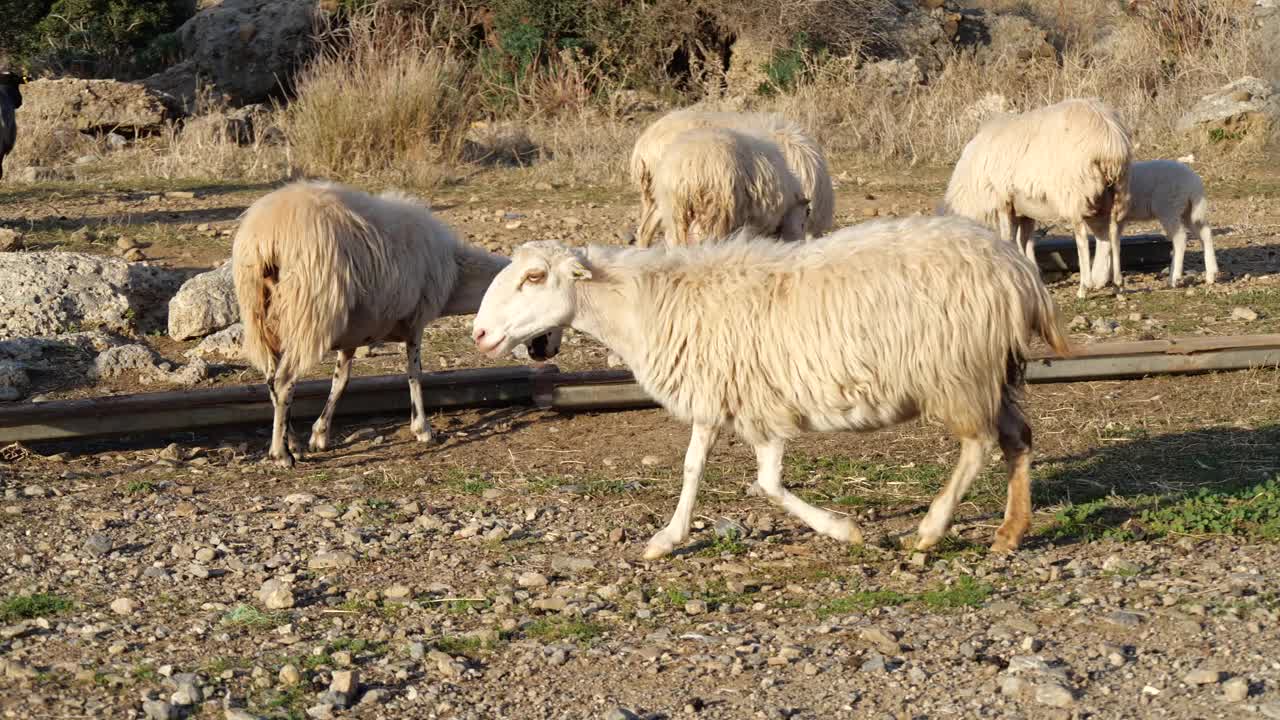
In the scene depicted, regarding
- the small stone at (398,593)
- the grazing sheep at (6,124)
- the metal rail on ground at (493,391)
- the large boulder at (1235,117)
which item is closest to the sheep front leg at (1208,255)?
the metal rail on ground at (493,391)

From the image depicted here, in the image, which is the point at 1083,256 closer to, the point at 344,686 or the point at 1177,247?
the point at 1177,247

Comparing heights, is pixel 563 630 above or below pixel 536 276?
below

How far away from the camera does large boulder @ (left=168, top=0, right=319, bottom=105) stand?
73.9 feet

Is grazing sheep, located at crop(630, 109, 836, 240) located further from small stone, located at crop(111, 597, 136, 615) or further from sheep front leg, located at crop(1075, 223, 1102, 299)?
small stone, located at crop(111, 597, 136, 615)

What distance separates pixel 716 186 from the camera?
9.41 m

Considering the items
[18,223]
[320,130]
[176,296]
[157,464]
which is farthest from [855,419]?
[320,130]

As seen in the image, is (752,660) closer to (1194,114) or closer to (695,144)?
(695,144)

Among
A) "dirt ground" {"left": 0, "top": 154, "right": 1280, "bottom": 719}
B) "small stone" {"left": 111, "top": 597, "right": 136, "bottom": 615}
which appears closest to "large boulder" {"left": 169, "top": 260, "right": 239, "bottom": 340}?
"dirt ground" {"left": 0, "top": 154, "right": 1280, "bottom": 719}

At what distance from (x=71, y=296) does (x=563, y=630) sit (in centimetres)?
652

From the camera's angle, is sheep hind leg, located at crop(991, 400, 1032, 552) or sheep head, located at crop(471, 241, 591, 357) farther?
sheep head, located at crop(471, 241, 591, 357)

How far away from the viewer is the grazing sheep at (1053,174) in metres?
11.0

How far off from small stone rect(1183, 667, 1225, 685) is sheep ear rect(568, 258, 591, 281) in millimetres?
2745

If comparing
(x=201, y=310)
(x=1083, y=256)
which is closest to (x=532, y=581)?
(x=201, y=310)

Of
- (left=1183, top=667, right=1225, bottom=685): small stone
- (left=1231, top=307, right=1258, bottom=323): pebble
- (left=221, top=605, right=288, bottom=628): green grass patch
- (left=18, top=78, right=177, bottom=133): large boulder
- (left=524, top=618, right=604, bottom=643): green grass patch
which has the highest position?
(left=18, top=78, right=177, bottom=133): large boulder
